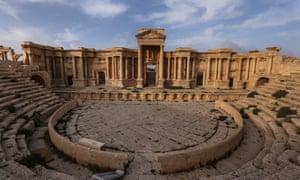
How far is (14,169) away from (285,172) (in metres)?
6.16

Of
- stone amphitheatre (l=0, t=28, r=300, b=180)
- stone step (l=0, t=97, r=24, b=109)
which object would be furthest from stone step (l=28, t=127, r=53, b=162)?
stone step (l=0, t=97, r=24, b=109)

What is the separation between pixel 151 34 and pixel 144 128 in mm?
14644

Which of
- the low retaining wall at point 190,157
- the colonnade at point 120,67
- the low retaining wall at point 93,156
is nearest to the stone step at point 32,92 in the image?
the low retaining wall at point 93,156

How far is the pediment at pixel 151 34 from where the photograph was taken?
18.5m

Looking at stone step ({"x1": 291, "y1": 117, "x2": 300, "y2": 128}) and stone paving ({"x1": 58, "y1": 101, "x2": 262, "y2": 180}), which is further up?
stone step ({"x1": 291, "y1": 117, "x2": 300, "y2": 128})

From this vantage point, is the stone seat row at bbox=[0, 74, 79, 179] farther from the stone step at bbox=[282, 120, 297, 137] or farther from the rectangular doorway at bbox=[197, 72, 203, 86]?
the rectangular doorway at bbox=[197, 72, 203, 86]

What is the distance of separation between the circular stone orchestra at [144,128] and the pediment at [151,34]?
1222 centimetres

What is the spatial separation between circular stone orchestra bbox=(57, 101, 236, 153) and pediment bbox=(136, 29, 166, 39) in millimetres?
12223

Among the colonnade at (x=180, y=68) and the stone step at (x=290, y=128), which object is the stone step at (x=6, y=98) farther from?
the colonnade at (x=180, y=68)

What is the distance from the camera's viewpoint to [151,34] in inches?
731

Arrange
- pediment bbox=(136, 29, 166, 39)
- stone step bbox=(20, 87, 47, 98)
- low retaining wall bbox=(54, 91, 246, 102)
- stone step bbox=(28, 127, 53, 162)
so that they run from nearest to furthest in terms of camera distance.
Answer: stone step bbox=(28, 127, 53, 162) < stone step bbox=(20, 87, 47, 98) < low retaining wall bbox=(54, 91, 246, 102) < pediment bbox=(136, 29, 166, 39)

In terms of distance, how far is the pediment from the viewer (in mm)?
18453

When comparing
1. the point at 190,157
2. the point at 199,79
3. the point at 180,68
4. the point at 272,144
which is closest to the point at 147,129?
the point at 190,157

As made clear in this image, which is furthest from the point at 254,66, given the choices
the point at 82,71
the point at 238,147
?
the point at 82,71
